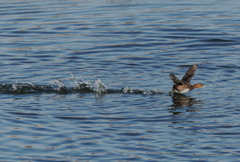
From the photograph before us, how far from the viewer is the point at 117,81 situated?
14.5 metres

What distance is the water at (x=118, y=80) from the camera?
34.1ft

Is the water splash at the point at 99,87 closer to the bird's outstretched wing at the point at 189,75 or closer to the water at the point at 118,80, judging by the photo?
the water at the point at 118,80

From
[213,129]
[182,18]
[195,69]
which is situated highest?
[182,18]

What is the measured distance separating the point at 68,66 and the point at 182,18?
6873mm

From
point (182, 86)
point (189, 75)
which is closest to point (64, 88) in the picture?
point (182, 86)

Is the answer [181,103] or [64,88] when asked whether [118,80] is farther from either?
[181,103]

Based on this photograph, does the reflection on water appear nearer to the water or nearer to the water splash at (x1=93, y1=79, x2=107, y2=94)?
the water

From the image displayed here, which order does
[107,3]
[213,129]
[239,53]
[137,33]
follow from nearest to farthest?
[213,129], [239,53], [137,33], [107,3]

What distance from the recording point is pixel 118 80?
1462 centimetres

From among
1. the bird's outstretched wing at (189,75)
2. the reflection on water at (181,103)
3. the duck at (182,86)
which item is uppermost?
the bird's outstretched wing at (189,75)

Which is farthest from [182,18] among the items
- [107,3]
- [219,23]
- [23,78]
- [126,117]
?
[126,117]

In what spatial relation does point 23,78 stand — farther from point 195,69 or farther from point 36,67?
point 195,69

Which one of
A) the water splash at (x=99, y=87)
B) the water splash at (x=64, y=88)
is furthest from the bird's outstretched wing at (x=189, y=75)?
the water splash at (x=99, y=87)

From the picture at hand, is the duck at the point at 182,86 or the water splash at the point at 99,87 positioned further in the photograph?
the water splash at the point at 99,87
